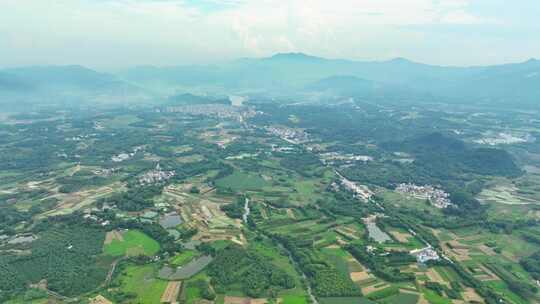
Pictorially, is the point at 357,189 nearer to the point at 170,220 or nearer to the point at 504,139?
the point at 170,220

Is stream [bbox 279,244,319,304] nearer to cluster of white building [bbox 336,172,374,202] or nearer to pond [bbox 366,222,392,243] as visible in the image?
pond [bbox 366,222,392,243]

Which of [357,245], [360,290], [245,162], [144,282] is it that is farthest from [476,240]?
[245,162]

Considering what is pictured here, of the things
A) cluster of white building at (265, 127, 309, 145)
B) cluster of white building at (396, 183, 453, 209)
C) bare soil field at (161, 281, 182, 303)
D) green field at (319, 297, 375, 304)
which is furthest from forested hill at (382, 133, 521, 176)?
bare soil field at (161, 281, 182, 303)

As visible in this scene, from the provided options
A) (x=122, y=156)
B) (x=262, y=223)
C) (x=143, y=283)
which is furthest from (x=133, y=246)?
(x=122, y=156)

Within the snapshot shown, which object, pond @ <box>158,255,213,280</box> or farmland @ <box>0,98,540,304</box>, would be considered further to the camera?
pond @ <box>158,255,213,280</box>

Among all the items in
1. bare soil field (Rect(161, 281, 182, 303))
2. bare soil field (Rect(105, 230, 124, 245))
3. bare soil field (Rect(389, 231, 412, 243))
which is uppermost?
bare soil field (Rect(389, 231, 412, 243))

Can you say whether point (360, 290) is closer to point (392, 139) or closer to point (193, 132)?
point (392, 139)
